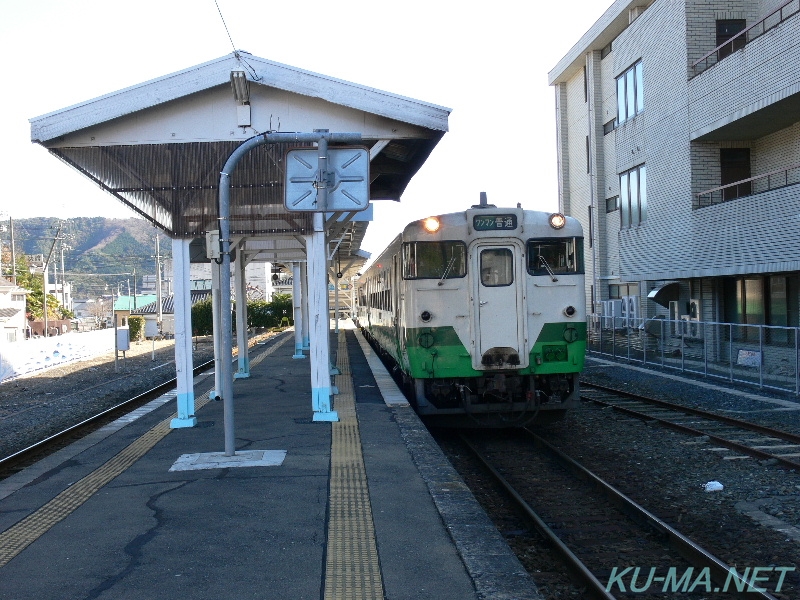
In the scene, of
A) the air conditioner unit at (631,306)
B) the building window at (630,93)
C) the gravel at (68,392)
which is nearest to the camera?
the gravel at (68,392)

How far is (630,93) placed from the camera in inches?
1009

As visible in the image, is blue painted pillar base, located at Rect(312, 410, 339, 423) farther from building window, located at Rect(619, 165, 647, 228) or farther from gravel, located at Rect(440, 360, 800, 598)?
building window, located at Rect(619, 165, 647, 228)

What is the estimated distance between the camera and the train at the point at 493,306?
33.7 feet

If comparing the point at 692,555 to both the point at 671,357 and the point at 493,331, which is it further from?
the point at 671,357

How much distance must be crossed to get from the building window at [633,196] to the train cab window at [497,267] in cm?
1508

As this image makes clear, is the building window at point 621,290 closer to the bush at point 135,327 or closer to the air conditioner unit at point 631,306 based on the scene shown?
the air conditioner unit at point 631,306

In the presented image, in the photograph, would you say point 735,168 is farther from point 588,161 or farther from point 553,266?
point 553,266

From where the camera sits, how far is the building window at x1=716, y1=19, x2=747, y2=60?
20078 millimetres

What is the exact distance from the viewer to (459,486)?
6.88 meters

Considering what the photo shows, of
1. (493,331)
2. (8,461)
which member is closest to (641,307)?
(493,331)

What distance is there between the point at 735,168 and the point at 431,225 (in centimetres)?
1312

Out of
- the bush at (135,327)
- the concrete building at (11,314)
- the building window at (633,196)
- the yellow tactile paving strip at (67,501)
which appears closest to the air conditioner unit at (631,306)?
the building window at (633,196)

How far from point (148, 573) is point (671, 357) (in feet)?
55.3

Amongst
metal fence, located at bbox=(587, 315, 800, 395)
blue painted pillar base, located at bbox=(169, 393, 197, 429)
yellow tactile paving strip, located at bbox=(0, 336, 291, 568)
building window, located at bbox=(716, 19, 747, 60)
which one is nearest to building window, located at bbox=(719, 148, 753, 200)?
building window, located at bbox=(716, 19, 747, 60)
